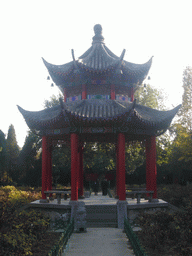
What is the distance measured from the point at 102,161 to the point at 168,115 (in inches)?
703

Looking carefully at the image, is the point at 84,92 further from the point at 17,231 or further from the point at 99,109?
the point at 17,231

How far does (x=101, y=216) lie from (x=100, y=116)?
539 cm

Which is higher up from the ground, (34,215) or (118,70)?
(118,70)

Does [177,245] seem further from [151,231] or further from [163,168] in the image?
[163,168]

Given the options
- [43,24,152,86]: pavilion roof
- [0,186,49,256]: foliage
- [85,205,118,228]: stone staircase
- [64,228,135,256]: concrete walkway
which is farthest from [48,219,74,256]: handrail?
[43,24,152,86]: pavilion roof

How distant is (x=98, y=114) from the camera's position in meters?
15.7

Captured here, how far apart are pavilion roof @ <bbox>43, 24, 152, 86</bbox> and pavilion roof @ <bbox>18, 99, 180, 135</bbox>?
5.98 ft

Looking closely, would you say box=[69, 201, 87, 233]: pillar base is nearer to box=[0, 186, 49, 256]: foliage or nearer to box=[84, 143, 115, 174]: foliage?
box=[0, 186, 49, 256]: foliage

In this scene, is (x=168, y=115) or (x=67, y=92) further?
(x=67, y=92)

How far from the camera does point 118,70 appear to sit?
56.7ft

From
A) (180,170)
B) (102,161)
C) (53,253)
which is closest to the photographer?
(53,253)

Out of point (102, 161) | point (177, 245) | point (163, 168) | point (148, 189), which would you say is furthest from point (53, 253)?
point (163, 168)

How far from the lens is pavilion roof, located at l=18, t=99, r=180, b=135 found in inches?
593

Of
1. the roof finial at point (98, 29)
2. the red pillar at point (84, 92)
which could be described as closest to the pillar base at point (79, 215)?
the red pillar at point (84, 92)
